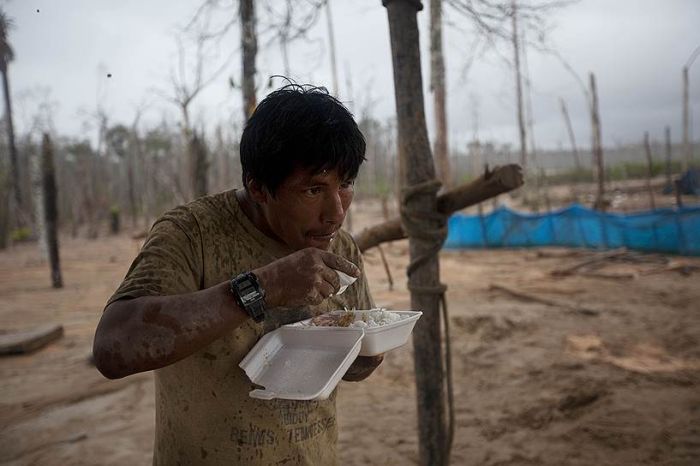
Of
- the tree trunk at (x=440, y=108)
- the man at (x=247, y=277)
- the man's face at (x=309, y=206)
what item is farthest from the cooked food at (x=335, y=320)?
the tree trunk at (x=440, y=108)

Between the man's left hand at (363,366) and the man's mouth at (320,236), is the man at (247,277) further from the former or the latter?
the man's left hand at (363,366)

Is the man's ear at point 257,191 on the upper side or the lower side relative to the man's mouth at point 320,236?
upper

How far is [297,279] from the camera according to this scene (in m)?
1.18

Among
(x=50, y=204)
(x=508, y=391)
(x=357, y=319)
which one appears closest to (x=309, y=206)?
(x=357, y=319)

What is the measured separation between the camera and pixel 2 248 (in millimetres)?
23297

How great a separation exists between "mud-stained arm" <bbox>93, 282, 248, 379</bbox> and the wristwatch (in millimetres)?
17

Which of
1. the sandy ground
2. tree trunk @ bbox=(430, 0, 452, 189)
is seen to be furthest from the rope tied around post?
tree trunk @ bbox=(430, 0, 452, 189)

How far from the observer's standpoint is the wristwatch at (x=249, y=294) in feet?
3.75

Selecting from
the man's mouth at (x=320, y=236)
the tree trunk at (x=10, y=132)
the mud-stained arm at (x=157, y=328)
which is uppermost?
the tree trunk at (x=10, y=132)

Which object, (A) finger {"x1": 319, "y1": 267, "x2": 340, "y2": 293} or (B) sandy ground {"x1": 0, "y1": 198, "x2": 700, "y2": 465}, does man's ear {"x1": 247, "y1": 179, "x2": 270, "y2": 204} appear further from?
(B) sandy ground {"x1": 0, "y1": 198, "x2": 700, "y2": 465}

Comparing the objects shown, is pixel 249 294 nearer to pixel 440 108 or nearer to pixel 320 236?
pixel 320 236

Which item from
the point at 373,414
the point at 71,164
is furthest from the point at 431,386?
the point at 71,164

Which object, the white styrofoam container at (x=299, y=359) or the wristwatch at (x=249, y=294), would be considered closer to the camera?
the wristwatch at (x=249, y=294)

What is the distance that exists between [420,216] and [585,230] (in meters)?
13.5
